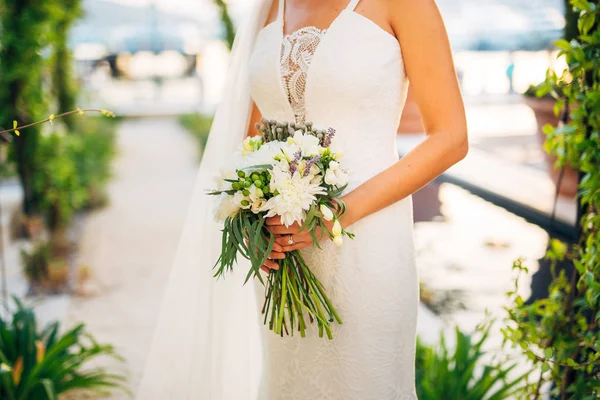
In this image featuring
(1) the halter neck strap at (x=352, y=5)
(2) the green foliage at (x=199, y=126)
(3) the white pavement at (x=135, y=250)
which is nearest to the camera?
(1) the halter neck strap at (x=352, y=5)

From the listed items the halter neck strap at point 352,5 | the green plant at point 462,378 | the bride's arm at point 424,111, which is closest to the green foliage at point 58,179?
the green plant at point 462,378

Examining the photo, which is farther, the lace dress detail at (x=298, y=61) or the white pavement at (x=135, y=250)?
the white pavement at (x=135, y=250)

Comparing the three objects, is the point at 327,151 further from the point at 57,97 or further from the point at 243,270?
the point at 57,97

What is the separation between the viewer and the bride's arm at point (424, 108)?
1.72 meters

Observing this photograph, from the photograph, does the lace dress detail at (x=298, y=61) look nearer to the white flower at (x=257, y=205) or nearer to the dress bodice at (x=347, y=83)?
the dress bodice at (x=347, y=83)

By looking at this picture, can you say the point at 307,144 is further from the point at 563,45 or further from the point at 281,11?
the point at 563,45

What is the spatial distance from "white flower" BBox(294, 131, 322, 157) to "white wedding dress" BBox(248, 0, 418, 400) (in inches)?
12.3

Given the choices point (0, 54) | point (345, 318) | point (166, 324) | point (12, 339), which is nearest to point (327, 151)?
point (345, 318)

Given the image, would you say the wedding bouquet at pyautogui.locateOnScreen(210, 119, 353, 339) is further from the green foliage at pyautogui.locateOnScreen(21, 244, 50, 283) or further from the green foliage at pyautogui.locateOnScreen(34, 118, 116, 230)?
the green foliage at pyautogui.locateOnScreen(34, 118, 116, 230)

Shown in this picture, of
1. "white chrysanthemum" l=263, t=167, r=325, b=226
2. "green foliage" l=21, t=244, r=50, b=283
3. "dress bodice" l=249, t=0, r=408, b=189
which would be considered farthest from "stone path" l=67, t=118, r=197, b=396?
"white chrysanthemum" l=263, t=167, r=325, b=226

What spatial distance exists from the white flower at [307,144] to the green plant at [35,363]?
1726 mm

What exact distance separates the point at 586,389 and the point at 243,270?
1247mm

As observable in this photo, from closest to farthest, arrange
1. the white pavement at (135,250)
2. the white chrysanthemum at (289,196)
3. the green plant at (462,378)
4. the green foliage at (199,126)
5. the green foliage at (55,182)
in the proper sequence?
the white chrysanthemum at (289,196), the green plant at (462,378), the white pavement at (135,250), the green foliage at (55,182), the green foliage at (199,126)

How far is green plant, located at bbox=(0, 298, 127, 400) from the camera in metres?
2.71
